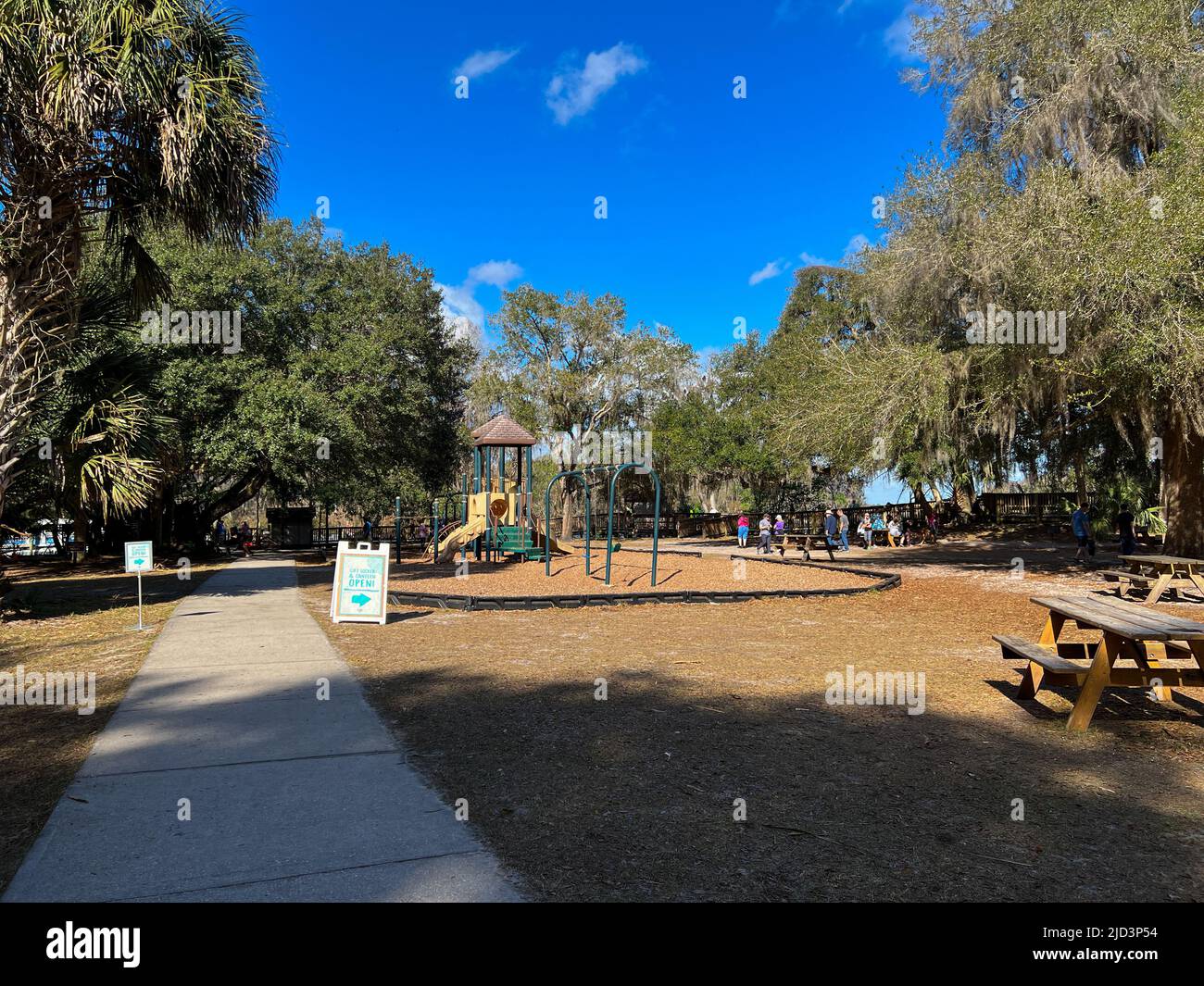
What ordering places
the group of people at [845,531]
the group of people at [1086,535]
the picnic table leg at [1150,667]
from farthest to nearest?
1. the group of people at [845,531]
2. the group of people at [1086,535]
3. the picnic table leg at [1150,667]

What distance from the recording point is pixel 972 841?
3.54 metres

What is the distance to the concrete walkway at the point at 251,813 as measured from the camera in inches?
120

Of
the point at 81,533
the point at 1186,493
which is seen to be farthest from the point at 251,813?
the point at 81,533

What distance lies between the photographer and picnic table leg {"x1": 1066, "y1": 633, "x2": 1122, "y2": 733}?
5.30 meters

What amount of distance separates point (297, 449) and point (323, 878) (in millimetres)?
19238

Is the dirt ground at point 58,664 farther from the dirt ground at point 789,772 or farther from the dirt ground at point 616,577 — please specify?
the dirt ground at point 616,577

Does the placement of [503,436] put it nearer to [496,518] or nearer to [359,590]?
[496,518]

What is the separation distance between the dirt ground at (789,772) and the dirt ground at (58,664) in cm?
203

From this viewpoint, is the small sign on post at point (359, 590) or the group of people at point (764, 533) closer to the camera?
the small sign on post at point (359, 590)

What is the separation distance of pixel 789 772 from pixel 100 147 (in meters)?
12.9

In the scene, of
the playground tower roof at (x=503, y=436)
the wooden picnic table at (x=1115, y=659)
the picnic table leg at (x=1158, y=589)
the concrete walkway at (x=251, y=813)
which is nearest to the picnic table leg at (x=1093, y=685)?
the wooden picnic table at (x=1115, y=659)
